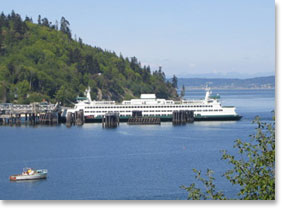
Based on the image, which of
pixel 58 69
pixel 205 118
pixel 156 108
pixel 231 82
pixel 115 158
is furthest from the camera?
pixel 231 82

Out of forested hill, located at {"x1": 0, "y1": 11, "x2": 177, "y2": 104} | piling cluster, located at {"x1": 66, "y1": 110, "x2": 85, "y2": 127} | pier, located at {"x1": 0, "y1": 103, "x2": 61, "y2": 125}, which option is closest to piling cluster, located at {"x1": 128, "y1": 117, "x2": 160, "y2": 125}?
piling cluster, located at {"x1": 66, "y1": 110, "x2": 85, "y2": 127}

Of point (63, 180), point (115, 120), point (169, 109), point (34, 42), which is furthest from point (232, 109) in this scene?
point (34, 42)

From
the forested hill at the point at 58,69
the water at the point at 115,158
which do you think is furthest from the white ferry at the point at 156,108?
the forested hill at the point at 58,69

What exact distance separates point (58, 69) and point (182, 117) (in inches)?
1633

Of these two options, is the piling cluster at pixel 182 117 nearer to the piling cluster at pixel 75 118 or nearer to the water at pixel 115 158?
the water at pixel 115 158

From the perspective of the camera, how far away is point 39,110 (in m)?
67.1

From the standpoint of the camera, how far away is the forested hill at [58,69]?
86.4 meters

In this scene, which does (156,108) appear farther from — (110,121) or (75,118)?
(75,118)

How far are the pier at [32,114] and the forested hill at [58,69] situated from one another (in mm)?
12666

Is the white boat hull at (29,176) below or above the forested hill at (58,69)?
below

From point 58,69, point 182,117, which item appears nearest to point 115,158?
point 182,117

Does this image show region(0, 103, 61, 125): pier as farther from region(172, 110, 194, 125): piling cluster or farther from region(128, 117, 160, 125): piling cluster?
region(172, 110, 194, 125): piling cluster

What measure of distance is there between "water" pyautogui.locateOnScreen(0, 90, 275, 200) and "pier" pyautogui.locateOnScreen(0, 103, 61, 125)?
21.3 feet

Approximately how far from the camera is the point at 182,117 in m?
63.2
